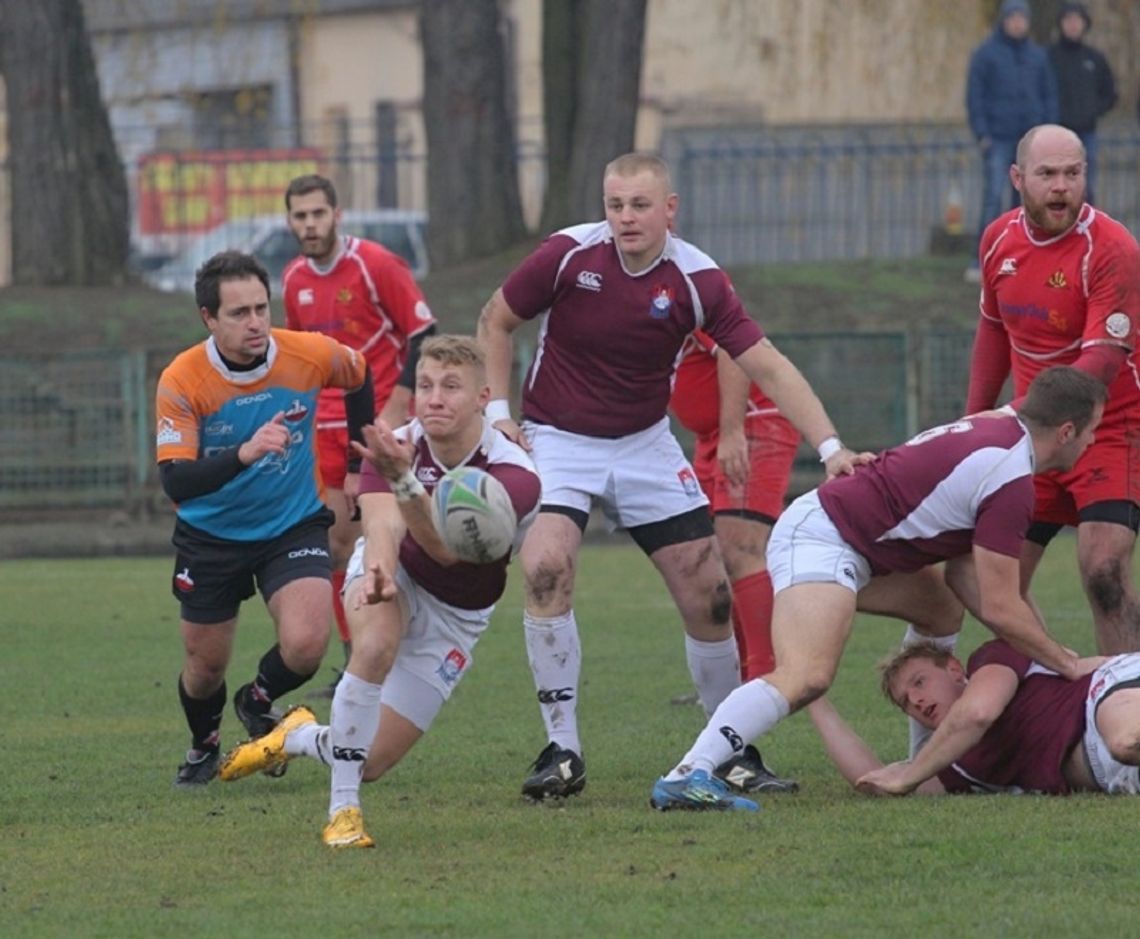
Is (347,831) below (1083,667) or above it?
below

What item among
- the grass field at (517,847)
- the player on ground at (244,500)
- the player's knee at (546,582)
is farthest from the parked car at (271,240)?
the player's knee at (546,582)

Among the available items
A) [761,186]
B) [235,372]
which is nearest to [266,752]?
[235,372]

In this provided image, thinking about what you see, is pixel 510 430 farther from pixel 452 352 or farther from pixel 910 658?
pixel 910 658

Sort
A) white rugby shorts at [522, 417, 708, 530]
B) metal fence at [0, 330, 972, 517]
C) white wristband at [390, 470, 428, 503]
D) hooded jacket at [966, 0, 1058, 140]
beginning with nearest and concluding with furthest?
1. white wristband at [390, 470, 428, 503]
2. white rugby shorts at [522, 417, 708, 530]
3. metal fence at [0, 330, 972, 517]
4. hooded jacket at [966, 0, 1058, 140]

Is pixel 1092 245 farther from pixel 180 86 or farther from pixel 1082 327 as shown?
pixel 180 86

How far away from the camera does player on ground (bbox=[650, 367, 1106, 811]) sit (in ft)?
24.4

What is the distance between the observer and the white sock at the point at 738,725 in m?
7.44

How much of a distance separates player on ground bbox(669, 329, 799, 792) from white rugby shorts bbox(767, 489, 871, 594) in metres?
1.39

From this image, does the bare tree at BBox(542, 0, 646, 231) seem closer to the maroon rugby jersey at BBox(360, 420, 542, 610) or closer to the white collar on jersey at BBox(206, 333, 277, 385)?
the white collar on jersey at BBox(206, 333, 277, 385)

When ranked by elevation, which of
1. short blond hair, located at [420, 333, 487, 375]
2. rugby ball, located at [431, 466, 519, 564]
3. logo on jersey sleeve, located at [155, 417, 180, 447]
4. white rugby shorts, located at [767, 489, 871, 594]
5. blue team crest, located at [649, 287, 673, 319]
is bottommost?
white rugby shorts, located at [767, 489, 871, 594]

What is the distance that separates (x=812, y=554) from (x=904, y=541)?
31cm

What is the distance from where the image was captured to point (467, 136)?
23812 mm

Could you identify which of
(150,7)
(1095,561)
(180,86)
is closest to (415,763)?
(1095,561)

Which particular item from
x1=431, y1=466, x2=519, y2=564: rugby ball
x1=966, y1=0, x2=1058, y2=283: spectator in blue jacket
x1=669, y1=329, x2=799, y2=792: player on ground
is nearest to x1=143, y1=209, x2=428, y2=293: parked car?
x1=966, y1=0, x2=1058, y2=283: spectator in blue jacket
